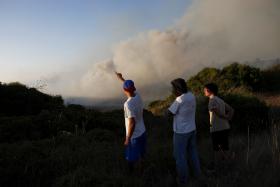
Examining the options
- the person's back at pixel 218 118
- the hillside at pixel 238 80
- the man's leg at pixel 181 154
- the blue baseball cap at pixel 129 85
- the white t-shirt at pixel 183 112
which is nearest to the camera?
the white t-shirt at pixel 183 112

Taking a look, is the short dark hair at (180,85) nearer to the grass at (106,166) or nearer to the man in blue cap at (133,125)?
the man in blue cap at (133,125)

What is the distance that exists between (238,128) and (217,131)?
501 cm

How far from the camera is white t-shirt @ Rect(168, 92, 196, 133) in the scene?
25.1ft

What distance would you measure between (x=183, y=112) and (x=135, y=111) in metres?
0.81

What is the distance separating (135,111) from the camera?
7.85 metres

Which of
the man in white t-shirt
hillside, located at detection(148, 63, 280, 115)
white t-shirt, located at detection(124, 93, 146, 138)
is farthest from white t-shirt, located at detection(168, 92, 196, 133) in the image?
hillside, located at detection(148, 63, 280, 115)

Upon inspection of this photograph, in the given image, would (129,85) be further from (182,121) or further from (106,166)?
(106,166)

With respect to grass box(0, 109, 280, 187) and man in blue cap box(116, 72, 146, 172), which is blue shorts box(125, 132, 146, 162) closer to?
man in blue cap box(116, 72, 146, 172)

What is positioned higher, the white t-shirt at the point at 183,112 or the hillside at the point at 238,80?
the hillside at the point at 238,80

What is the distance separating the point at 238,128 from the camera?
14.0 m

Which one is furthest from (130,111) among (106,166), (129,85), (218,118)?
(218,118)

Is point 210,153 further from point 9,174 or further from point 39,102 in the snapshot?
point 39,102

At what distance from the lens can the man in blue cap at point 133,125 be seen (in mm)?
7812

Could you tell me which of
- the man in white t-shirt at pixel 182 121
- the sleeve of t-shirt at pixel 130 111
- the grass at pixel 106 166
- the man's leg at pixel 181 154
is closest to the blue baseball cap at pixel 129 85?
the sleeve of t-shirt at pixel 130 111
